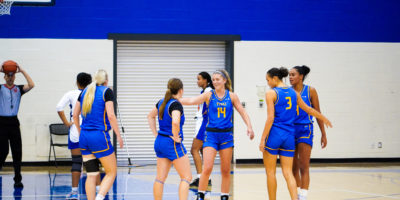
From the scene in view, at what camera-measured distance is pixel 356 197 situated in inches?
320

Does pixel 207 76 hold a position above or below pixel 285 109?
above

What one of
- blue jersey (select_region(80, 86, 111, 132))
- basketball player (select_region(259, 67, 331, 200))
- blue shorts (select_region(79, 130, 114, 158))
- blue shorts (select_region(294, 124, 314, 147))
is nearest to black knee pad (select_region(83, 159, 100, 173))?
blue shorts (select_region(79, 130, 114, 158))

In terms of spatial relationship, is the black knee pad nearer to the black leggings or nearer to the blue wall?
the black leggings

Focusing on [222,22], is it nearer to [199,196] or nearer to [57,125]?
[57,125]

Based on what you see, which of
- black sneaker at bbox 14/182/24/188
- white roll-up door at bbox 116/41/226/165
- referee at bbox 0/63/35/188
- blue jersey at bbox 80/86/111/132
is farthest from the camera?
→ white roll-up door at bbox 116/41/226/165

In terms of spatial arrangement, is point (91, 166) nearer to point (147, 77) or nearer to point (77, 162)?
point (77, 162)

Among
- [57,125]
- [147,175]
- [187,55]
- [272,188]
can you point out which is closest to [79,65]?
[57,125]

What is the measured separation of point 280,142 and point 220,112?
2.83 feet

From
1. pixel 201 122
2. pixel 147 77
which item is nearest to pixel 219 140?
pixel 201 122

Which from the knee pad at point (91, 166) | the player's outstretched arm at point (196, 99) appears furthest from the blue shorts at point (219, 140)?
the knee pad at point (91, 166)

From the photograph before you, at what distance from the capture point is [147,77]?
44.5 feet

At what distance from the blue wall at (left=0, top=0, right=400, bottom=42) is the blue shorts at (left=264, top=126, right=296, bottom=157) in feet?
24.4

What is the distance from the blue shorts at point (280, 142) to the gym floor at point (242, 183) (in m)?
1.71

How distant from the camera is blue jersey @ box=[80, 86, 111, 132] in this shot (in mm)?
6234
